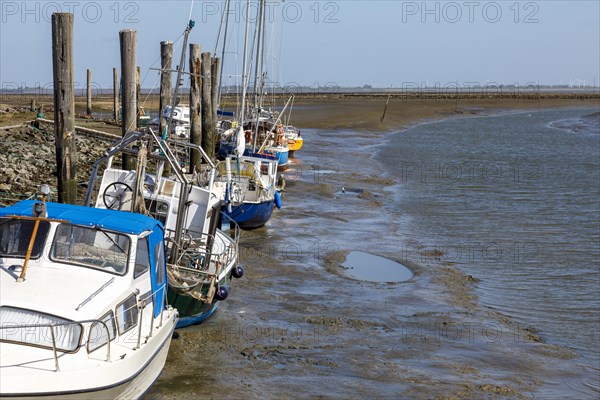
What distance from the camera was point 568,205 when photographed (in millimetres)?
30141

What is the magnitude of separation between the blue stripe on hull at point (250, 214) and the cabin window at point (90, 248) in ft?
35.7

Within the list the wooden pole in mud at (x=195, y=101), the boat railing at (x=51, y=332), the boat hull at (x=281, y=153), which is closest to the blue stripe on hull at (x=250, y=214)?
the wooden pole in mud at (x=195, y=101)

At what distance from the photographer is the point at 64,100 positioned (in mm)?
14867

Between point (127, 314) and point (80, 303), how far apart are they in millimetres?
897

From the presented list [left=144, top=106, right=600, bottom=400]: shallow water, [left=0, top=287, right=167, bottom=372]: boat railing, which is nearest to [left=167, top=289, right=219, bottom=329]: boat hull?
[left=144, top=106, right=600, bottom=400]: shallow water

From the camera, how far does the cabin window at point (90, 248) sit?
407 inches

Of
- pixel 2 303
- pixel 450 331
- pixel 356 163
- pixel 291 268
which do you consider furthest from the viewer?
pixel 356 163

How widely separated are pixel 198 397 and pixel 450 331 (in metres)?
5.51

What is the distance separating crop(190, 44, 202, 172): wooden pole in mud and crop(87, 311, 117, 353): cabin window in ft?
47.6

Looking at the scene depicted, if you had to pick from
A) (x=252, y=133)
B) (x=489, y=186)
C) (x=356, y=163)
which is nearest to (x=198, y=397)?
(x=252, y=133)

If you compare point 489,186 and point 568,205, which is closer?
point 568,205

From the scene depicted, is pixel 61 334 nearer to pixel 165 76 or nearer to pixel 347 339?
pixel 347 339

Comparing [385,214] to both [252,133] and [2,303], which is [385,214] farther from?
[2,303]

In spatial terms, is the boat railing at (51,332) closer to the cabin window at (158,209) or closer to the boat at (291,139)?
the cabin window at (158,209)
